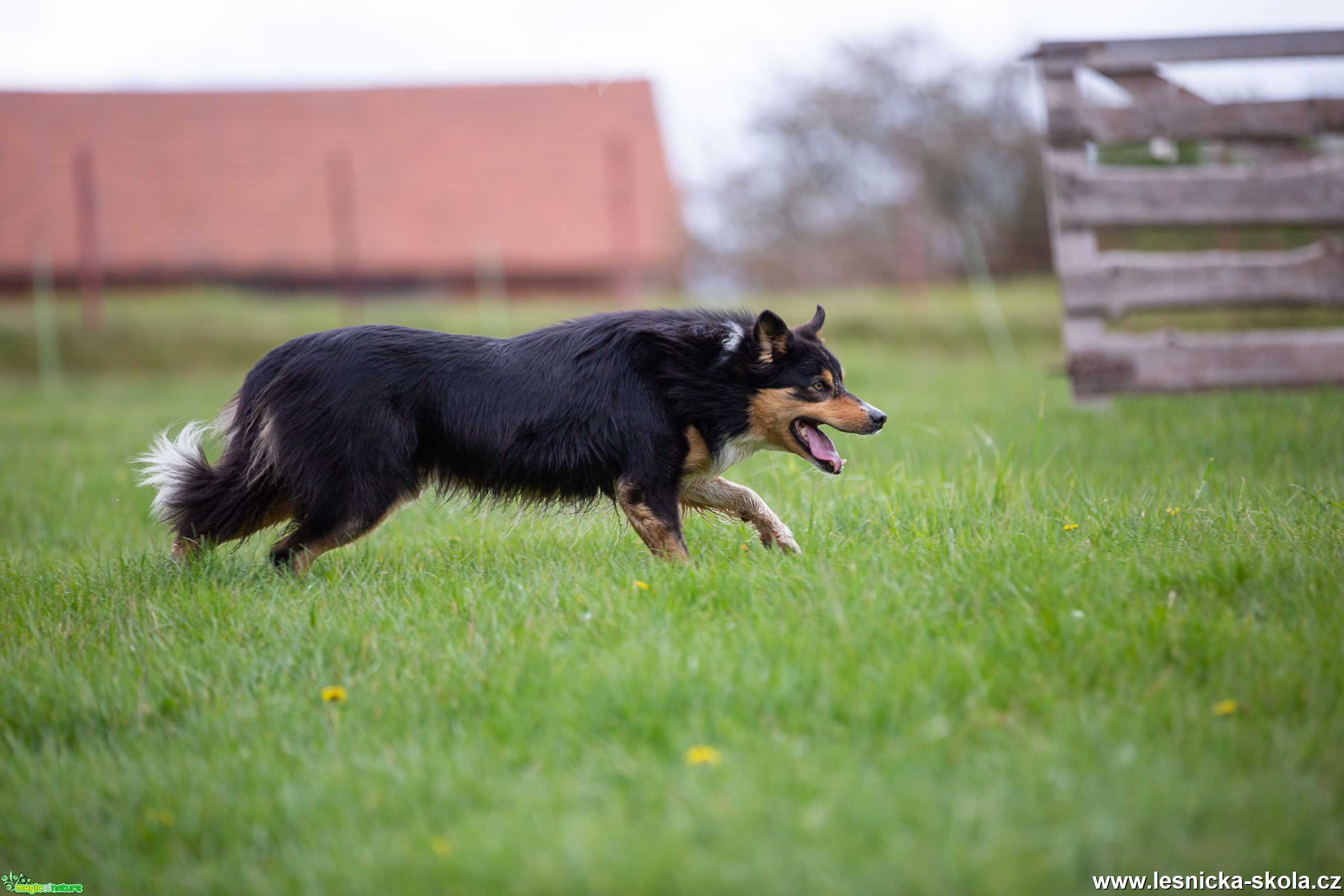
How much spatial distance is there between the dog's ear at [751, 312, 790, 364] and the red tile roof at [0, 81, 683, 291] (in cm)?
1874

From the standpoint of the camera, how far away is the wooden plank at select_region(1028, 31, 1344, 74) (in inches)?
298

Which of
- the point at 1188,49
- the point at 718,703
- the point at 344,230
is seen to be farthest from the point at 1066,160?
the point at 344,230

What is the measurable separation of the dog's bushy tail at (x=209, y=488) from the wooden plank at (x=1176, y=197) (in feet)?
20.4

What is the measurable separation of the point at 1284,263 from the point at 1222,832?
6.87 m

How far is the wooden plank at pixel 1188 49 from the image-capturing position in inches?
298

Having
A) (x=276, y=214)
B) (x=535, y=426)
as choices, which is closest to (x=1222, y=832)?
(x=535, y=426)

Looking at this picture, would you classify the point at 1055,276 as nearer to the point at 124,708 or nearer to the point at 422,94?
the point at 422,94

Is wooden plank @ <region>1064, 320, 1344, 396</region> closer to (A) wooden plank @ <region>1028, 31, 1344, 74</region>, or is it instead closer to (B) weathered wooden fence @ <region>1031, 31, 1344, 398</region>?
(B) weathered wooden fence @ <region>1031, 31, 1344, 398</region>

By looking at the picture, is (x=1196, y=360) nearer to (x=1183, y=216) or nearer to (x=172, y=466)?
(x=1183, y=216)

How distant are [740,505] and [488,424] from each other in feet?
3.88

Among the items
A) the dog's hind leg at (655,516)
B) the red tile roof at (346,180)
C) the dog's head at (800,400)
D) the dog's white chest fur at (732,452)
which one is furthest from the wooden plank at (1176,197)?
the red tile roof at (346,180)

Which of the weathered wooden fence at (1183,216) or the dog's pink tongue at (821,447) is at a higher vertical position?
the weathered wooden fence at (1183,216)

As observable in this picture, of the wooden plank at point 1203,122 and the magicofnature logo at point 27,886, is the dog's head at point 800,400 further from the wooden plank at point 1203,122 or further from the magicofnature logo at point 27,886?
the wooden plank at point 1203,122

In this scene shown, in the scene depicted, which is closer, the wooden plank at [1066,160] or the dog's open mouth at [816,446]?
the dog's open mouth at [816,446]
